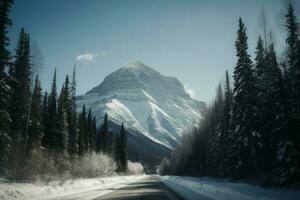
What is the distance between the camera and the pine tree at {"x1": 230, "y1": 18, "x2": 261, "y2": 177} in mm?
41594

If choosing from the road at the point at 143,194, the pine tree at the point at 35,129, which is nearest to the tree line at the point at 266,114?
the road at the point at 143,194

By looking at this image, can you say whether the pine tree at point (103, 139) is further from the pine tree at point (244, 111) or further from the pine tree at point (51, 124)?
the pine tree at point (244, 111)

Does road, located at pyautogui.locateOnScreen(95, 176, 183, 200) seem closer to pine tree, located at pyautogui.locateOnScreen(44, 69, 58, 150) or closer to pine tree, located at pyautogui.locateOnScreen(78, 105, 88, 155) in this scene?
pine tree, located at pyautogui.locateOnScreen(44, 69, 58, 150)

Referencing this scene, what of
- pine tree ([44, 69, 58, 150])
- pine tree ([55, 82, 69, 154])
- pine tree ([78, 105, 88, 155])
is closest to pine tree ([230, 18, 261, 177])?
pine tree ([55, 82, 69, 154])

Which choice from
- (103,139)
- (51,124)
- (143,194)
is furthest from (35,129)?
(103,139)

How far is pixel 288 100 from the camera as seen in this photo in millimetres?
34500

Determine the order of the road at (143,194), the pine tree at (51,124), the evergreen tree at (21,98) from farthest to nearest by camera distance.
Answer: the pine tree at (51,124)
the evergreen tree at (21,98)
the road at (143,194)

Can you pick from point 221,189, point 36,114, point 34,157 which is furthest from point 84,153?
point 221,189

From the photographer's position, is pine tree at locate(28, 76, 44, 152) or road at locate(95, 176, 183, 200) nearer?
road at locate(95, 176, 183, 200)

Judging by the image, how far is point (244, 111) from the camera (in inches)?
1674

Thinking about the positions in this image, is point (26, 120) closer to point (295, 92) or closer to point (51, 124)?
point (51, 124)

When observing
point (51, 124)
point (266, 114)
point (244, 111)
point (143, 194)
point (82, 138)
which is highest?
point (51, 124)

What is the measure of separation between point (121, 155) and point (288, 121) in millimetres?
91866

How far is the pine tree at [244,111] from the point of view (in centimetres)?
4159
